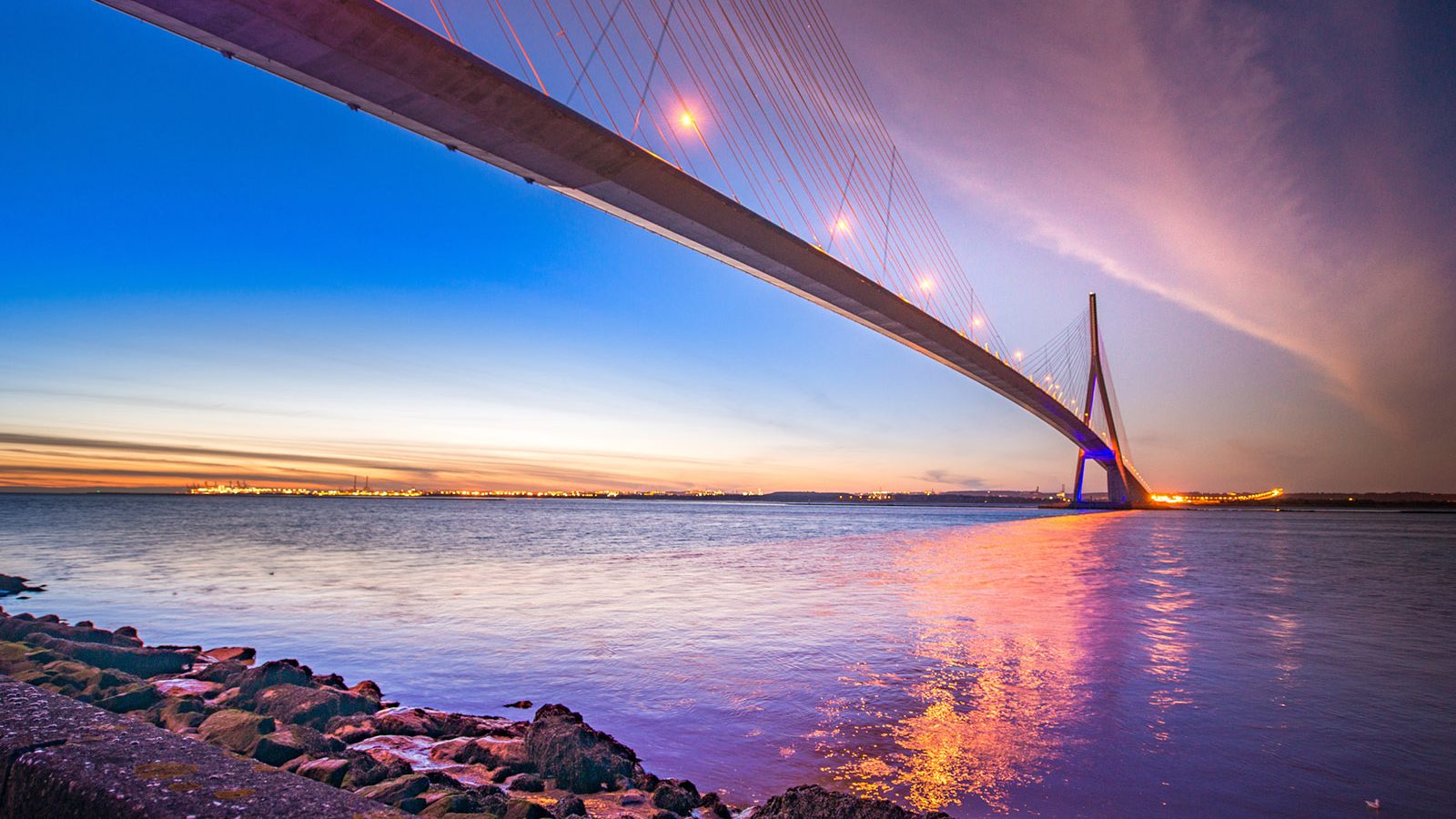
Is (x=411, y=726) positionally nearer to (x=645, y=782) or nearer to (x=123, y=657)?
(x=645, y=782)

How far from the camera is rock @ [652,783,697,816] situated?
345 centimetres

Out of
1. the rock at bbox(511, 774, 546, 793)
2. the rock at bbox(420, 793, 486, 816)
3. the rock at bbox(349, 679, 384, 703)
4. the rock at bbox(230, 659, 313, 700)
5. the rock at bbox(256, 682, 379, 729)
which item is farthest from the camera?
the rock at bbox(349, 679, 384, 703)

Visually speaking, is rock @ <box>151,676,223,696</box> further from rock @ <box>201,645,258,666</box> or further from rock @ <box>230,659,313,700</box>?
rock @ <box>201,645,258,666</box>

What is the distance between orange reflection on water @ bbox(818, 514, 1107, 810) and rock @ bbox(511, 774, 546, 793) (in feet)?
5.33

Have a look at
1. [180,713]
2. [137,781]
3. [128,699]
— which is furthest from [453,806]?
[128,699]

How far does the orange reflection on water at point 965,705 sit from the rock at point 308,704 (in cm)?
334

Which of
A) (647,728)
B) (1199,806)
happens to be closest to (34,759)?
(647,728)

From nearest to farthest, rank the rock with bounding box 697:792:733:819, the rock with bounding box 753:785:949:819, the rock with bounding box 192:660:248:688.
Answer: the rock with bounding box 753:785:949:819, the rock with bounding box 697:792:733:819, the rock with bounding box 192:660:248:688

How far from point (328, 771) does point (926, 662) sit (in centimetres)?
522

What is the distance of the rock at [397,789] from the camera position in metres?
3.20

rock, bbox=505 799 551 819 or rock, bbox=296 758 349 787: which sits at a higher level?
rock, bbox=505 799 551 819

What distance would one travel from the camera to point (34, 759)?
74.1 inches

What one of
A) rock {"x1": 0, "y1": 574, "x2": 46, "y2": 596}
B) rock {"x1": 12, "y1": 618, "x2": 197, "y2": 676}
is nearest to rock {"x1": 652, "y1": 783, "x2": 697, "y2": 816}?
rock {"x1": 12, "y1": 618, "x2": 197, "y2": 676}

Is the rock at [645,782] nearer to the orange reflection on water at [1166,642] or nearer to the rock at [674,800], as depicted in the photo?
the rock at [674,800]
